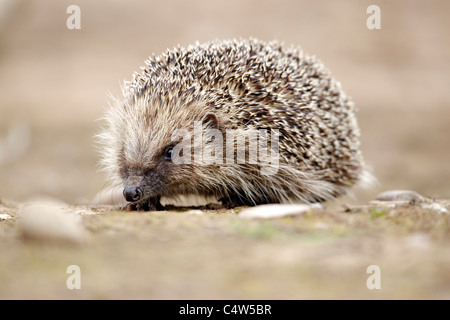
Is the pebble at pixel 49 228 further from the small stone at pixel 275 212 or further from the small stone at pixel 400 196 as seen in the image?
the small stone at pixel 400 196

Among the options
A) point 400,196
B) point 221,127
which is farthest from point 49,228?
point 400,196

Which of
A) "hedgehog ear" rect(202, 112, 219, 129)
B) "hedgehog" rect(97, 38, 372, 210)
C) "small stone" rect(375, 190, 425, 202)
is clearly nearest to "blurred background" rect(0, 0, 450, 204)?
"small stone" rect(375, 190, 425, 202)

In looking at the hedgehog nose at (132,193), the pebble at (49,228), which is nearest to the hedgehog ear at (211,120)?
the hedgehog nose at (132,193)

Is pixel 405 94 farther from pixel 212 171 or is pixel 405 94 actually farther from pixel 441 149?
pixel 212 171

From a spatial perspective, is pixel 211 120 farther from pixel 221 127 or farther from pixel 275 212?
pixel 275 212

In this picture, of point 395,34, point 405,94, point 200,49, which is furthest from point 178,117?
point 395,34

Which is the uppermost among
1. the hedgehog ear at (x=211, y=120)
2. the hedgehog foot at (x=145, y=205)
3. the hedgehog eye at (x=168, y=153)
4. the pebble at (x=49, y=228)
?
the hedgehog ear at (x=211, y=120)
